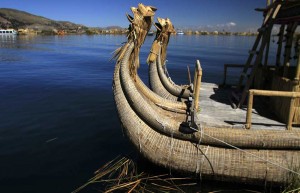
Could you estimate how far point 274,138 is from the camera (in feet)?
26.4

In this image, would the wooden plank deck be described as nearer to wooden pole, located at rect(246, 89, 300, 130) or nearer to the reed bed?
wooden pole, located at rect(246, 89, 300, 130)

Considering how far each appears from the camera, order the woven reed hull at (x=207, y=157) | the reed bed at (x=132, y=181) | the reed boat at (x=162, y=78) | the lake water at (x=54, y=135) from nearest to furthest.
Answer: the woven reed hull at (x=207, y=157)
the reed bed at (x=132, y=181)
the lake water at (x=54, y=135)
the reed boat at (x=162, y=78)

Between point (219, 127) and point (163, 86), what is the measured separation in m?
5.44

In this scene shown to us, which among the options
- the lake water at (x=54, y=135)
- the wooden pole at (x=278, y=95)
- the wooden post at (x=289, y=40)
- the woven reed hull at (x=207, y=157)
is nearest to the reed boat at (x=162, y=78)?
the lake water at (x=54, y=135)

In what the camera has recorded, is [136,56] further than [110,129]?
No

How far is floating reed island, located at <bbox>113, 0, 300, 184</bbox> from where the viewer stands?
813 cm

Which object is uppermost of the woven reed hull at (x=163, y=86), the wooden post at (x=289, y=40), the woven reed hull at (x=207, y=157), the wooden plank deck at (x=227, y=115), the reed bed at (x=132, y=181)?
the wooden post at (x=289, y=40)

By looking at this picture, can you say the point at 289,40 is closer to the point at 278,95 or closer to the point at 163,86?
the point at 278,95

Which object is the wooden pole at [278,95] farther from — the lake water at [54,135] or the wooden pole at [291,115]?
the lake water at [54,135]

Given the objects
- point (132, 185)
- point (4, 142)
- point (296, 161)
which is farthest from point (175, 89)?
point (4, 142)

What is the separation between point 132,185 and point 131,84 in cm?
311

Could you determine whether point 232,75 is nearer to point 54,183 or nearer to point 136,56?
point 136,56

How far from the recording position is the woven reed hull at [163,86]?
13.2 metres

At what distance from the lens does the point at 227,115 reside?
399 inches
